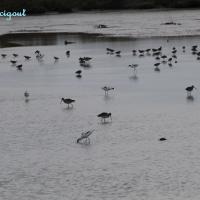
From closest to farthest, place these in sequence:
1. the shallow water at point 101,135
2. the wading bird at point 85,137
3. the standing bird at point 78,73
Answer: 1. the shallow water at point 101,135
2. the wading bird at point 85,137
3. the standing bird at point 78,73

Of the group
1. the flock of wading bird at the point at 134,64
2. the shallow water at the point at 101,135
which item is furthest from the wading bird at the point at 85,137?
the flock of wading bird at the point at 134,64

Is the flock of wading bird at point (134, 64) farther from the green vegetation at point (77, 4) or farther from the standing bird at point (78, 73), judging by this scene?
the green vegetation at point (77, 4)

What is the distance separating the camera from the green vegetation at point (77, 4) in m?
97.1

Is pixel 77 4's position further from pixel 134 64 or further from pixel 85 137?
pixel 85 137

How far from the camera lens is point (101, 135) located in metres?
19.0

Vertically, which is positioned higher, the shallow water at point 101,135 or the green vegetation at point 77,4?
the green vegetation at point 77,4

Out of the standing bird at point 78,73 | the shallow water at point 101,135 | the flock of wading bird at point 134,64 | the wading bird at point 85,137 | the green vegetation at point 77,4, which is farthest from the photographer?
the green vegetation at point 77,4

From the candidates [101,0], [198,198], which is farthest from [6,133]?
[101,0]

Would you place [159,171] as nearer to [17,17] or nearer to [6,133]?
[6,133]

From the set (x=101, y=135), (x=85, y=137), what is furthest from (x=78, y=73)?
(x=85, y=137)

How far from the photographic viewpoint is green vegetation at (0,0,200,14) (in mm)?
97062

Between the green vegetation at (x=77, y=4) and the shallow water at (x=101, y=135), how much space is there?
6325 cm

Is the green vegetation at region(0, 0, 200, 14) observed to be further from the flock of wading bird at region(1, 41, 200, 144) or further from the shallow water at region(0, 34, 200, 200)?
the shallow water at region(0, 34, 200, 200)

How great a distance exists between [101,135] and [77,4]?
8462 cm
